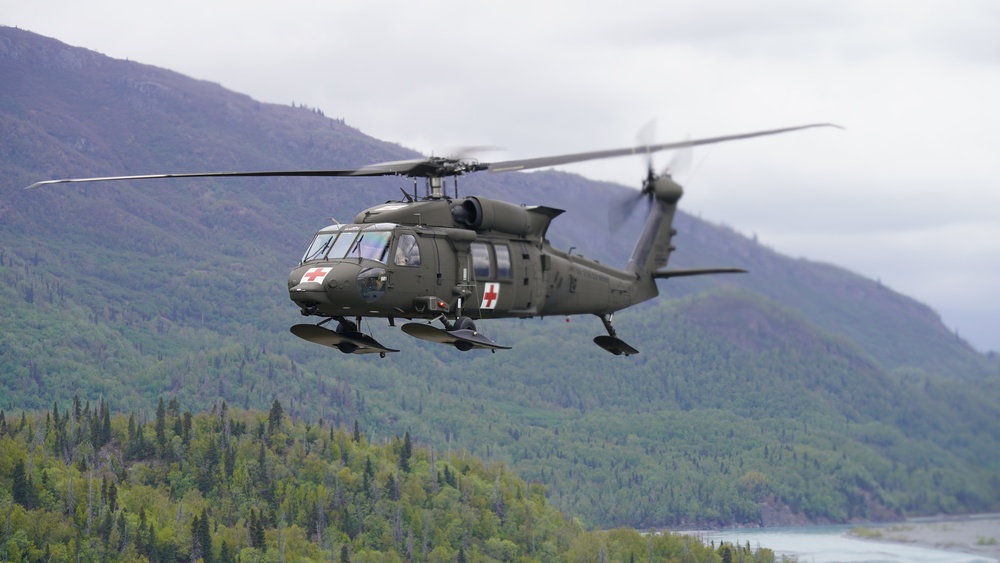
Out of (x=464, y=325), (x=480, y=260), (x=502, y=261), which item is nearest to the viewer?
(x=464, y=325)

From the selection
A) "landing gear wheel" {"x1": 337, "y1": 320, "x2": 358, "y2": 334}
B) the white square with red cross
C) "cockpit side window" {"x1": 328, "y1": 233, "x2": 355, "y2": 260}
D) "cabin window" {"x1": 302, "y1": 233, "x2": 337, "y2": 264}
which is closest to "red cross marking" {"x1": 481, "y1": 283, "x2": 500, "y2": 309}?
"landing gear wheel" {"x1": 337, "y1": 320, "x2": 358, "y2": 334}

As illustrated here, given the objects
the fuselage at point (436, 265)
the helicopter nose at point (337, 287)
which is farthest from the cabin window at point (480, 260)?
the helicopter nose at point (337, 287)

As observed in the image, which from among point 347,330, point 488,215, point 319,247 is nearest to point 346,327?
point 347,330

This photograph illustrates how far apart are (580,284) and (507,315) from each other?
17.7 ft

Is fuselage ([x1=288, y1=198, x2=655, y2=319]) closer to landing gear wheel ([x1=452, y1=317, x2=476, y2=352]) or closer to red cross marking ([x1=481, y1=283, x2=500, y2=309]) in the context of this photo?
red cross marking ([x1=481, y1=283, x2=500, y2=309])

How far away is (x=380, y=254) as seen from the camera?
43.6 meters

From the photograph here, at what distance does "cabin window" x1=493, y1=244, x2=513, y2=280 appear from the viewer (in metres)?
47.2

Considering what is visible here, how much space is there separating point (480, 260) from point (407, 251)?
3303 millimetres

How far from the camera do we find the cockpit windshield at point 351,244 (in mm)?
43531

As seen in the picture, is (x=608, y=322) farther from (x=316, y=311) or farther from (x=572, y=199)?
(x=316, y=311)

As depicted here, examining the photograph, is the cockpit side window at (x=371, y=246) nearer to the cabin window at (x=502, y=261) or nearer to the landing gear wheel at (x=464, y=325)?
the landing gear wheel at (x=464, y=325)

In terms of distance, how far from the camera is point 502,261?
1868 inches

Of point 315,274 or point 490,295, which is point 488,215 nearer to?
point 490,295

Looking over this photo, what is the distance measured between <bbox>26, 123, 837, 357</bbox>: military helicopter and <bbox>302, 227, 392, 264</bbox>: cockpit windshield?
31 mm
